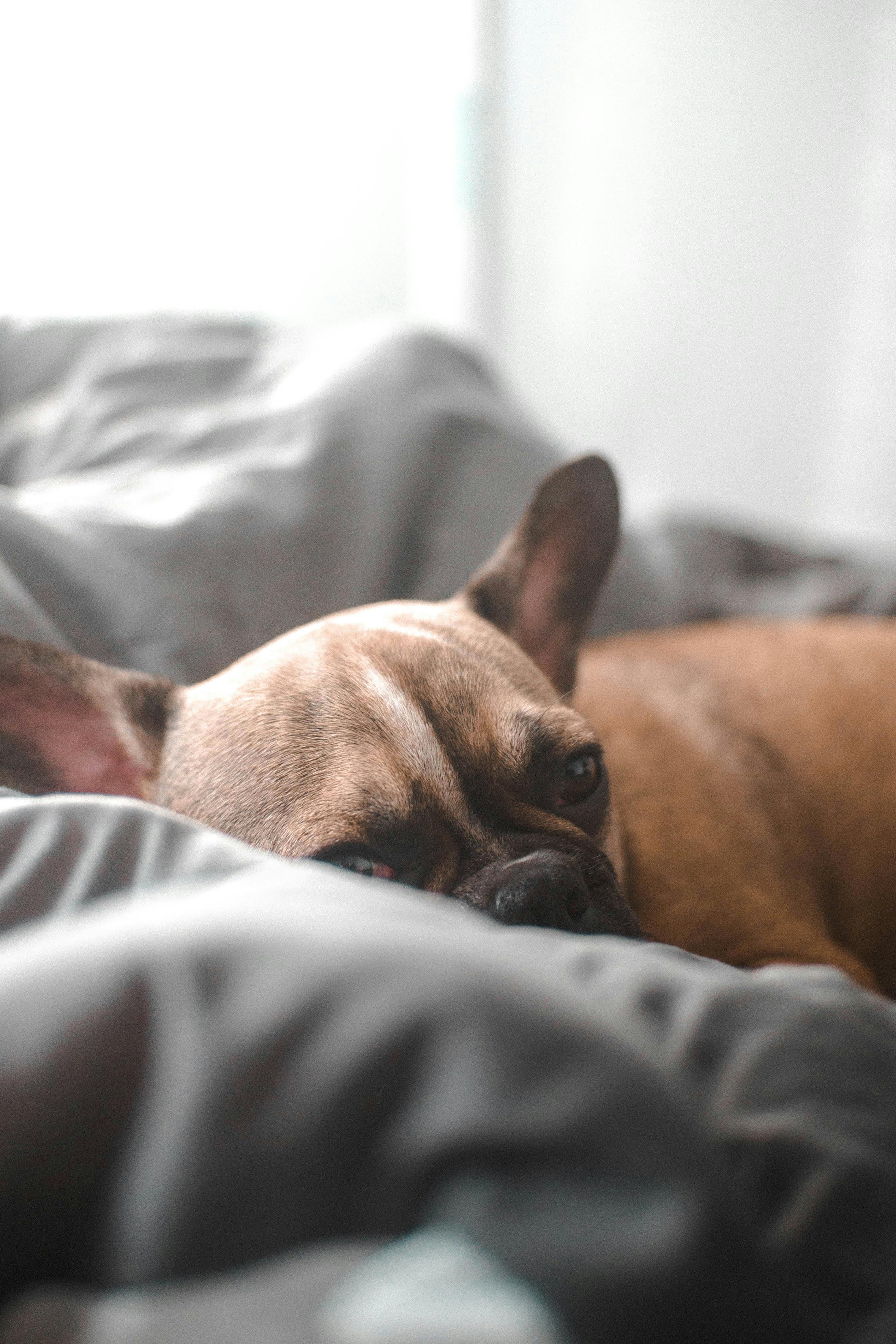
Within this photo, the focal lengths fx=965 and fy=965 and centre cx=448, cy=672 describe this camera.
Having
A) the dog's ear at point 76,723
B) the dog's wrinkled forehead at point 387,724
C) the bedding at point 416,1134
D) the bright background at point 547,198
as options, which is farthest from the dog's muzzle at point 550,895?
the bright background at point 547,198

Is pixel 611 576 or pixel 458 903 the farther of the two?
pixel 611 576

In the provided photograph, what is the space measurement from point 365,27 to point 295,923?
379 centimetres

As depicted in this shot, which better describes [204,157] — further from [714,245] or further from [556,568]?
[556,568]

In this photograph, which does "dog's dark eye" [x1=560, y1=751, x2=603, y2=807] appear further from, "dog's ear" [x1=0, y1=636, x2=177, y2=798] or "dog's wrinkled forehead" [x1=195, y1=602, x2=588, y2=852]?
"dog's ear" [x1=0, y1=636, x2=177, y2=798]

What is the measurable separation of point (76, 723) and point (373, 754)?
0.47 meters

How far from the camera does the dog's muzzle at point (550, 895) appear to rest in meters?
0.97

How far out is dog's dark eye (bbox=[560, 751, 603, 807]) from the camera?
49.5 inches

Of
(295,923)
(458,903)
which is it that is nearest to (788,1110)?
(295,923)

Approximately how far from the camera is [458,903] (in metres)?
1.02

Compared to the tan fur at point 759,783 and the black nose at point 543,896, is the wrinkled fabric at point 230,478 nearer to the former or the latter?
the tan fur at point 759,783

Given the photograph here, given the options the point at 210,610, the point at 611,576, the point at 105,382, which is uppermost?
the point at 105,382

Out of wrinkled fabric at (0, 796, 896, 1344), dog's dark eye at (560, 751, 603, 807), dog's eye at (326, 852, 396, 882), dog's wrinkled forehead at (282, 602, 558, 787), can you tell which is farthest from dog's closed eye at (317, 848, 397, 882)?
wrinkled fabric at (0, 796, 896, 1344)

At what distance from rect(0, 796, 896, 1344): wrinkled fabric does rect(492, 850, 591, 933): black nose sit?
415 mm

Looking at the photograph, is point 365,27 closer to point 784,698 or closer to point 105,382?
point 105,382
